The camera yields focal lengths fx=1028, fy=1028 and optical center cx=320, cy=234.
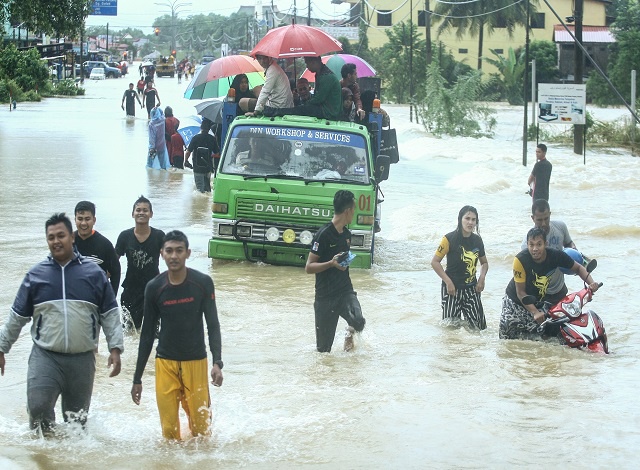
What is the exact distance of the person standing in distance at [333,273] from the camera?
8508 mm

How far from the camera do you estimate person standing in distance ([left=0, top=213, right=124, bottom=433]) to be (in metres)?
6.07

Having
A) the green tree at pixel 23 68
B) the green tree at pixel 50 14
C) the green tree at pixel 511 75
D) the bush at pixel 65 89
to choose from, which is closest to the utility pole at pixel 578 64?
the green tree at pixel 50 14

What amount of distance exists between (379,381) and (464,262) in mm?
1661

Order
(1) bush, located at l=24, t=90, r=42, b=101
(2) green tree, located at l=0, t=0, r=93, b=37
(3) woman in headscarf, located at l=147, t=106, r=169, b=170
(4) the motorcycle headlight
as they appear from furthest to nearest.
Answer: (1) bush, located at l=24, t=90, r=42, b=101 < (2) green tree, located at l=0, t=0, r=93, b=37 < (3) woman in headscarf, located at l=147, t=106, r=169, b=170 < (4) the motorcycle headlight

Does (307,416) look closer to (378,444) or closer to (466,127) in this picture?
(378,444)

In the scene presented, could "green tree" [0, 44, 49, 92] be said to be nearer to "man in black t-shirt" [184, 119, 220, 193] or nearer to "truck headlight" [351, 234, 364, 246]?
"man in black t-shirt" [184, 119, 220, 193]

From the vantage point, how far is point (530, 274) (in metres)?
8.98

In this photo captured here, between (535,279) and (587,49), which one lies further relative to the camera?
(587,49)

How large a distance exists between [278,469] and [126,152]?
78.8 ft

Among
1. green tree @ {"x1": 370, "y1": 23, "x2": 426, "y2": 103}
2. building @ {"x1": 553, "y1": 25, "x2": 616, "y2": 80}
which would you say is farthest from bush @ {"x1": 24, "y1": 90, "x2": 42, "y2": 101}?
building @ {"x1": 553, "y1": 25, "x2": 616, "y2": 80}

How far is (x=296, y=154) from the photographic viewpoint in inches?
518

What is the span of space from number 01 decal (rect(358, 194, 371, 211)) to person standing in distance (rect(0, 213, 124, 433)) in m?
6.65

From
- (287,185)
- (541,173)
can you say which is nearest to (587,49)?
(541,173)

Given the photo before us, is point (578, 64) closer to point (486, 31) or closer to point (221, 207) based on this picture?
point (221, 207)
